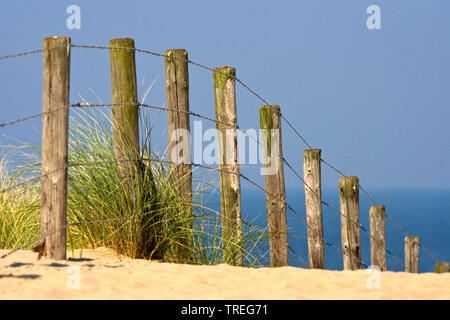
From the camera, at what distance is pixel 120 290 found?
4.78m

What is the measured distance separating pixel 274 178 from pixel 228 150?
0.58m

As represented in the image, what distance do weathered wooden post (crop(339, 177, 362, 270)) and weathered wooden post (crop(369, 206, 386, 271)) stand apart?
20.8 inches

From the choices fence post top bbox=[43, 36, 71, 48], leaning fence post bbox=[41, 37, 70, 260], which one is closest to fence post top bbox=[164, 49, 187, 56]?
fence post top bbox=[43, 36, 71, 48]

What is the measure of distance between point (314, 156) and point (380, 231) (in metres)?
1.72

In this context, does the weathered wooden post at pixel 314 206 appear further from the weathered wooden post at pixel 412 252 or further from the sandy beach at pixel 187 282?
the weathered wooden post at pixel 412 252

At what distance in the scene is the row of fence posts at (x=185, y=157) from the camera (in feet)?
18.6

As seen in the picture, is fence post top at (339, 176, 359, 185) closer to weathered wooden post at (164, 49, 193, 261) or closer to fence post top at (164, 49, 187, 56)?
weathered wooden post at (164, 49, 193, 261)

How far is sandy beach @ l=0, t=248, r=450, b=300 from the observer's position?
4.71m

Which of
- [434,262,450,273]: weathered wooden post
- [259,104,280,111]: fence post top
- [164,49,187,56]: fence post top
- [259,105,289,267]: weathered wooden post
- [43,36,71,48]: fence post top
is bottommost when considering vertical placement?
[434,262,450,273]: weathered wooden post

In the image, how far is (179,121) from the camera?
7020 millimetres

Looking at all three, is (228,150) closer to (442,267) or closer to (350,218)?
(350,218)

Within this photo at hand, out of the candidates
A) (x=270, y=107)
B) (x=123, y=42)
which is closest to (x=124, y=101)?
(x=123, y=42)
